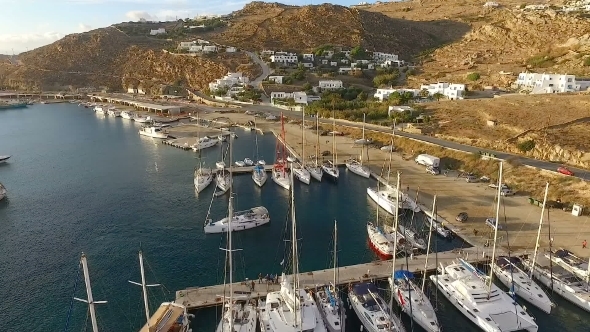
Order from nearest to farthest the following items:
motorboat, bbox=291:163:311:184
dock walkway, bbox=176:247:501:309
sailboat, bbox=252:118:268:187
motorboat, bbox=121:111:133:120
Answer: dock walkway, bbox=176:247:501:309 < motorboat, bbox=291:163:311:184 < sailboat, bbox=252:118:268:187 < motorboat, bbox=121:111:133:120

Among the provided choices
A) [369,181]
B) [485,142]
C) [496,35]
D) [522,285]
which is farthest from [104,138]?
[496,35]

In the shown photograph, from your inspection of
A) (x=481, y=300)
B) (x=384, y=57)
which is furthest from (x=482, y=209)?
(x=384, y=57)

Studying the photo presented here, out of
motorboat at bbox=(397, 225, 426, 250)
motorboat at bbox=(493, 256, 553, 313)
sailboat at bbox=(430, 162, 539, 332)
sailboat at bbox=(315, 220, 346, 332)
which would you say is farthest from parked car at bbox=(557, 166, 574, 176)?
sailboat at bbox=(315, 220, 346, 332)

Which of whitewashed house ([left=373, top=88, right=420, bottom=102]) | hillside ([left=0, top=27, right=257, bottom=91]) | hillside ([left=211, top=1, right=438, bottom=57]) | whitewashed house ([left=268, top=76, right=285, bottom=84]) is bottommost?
whitewashed house ([left=373, top=88, right=420, bottom=102])

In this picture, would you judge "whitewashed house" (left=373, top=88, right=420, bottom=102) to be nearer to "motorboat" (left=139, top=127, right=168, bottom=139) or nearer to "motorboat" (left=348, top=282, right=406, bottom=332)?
"motorboat" (left=139, top=127, right=168, bottom=139)

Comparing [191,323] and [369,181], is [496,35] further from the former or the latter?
[191,323]

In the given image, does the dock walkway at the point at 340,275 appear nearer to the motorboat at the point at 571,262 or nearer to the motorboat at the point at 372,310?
the motorboat at the point at 372,310

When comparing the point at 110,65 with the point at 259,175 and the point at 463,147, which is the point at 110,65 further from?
the point at 463,147
